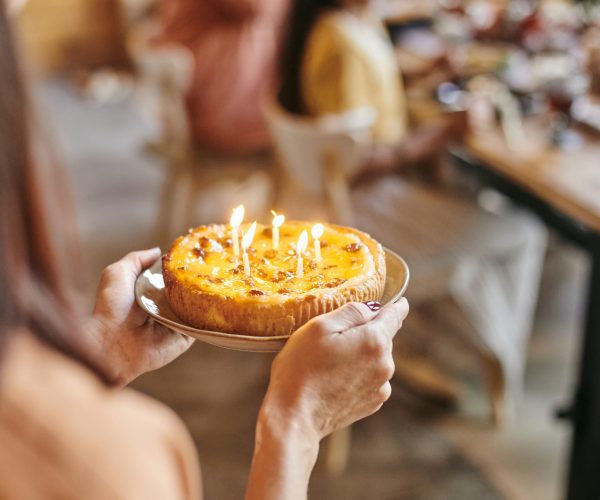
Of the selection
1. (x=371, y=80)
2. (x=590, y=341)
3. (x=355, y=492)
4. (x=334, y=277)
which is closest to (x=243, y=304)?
(x=334, y=277)

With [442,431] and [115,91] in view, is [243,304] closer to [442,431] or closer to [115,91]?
[442,431]

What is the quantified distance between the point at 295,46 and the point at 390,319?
170cm

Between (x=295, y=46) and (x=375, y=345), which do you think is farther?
(x=295, y=46)

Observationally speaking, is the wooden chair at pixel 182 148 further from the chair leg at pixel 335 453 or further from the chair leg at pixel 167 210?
the chair leg at pixel 335 453

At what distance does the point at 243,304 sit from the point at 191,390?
1.77 m

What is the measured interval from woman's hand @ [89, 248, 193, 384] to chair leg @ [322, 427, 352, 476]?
128 centimetres

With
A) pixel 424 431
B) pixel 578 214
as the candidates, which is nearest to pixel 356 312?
pixel 578 214

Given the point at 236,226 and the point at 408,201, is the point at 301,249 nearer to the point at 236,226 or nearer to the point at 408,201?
the point at 236,226

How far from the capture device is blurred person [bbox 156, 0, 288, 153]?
2881mm

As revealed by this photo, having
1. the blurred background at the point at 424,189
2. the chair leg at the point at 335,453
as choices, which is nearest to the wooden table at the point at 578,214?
the blurred background at the point at 424,189

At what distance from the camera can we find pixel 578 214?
5.74 ft

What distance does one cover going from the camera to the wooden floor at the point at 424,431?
2.10 m

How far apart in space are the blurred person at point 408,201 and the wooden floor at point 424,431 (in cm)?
13

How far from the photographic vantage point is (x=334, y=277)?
33.3 inches
